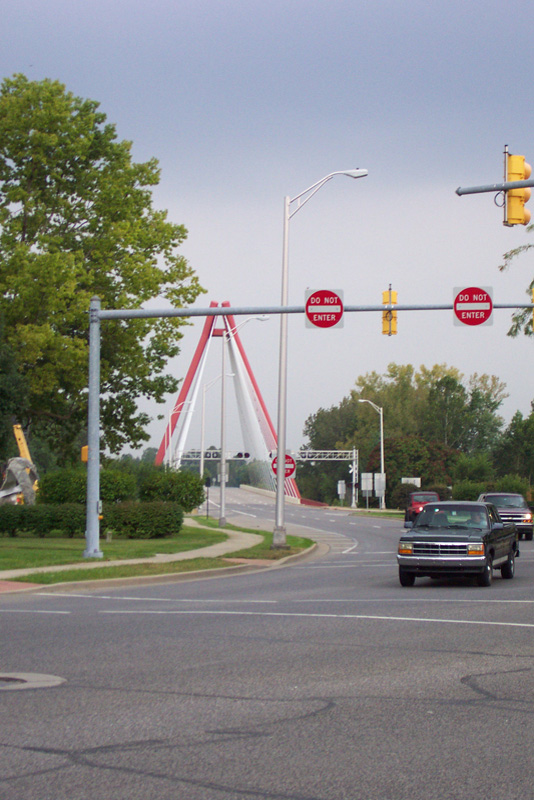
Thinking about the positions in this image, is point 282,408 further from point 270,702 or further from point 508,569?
point 270,702

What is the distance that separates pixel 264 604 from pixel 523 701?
24.0 ft

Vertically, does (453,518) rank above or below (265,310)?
below

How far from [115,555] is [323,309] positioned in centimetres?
824

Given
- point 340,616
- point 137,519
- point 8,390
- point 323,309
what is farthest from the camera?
point 137,519

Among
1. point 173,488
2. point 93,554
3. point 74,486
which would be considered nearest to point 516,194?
point 93,554

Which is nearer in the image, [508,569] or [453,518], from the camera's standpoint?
[453,518]

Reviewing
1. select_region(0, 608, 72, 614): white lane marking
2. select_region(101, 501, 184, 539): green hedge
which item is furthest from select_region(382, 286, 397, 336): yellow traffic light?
select_region(101, 501, 184, 539): green hedge

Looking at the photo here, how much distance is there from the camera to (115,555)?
76.7ft

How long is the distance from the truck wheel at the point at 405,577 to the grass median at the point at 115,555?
5.30 m

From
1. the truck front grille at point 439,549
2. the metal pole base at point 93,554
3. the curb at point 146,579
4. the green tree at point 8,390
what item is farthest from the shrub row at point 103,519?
the truck front grille at point 439,549

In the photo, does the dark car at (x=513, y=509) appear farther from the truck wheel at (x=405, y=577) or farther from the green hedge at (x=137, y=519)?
the truck wheel at (x=405, y=577)

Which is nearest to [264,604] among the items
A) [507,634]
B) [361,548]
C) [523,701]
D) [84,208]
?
[507,634]

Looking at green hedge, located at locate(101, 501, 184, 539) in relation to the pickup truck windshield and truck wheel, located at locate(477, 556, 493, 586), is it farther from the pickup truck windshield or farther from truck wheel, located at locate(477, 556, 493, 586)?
truck wheel, located at locate(477, 556, 493, 586)

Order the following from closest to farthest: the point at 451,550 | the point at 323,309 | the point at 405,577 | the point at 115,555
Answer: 1. the point at 451,550
2. the point at 405,577
3. the point at 323,309
4. the point at 115,555
